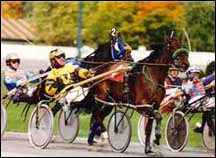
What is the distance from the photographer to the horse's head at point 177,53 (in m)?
10.5

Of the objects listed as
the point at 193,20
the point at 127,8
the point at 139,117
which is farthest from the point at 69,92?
the point at 127,8

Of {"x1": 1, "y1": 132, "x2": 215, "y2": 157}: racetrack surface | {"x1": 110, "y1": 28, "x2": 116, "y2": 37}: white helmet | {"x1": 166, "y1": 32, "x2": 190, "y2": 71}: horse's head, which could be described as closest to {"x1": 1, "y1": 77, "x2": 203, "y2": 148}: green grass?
{"x1": 1, "y1": 132, "x2": 215, "y2": 157}: racetrack surface

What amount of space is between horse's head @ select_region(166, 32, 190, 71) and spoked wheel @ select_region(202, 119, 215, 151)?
1.52 metres

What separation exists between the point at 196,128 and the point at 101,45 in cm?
202

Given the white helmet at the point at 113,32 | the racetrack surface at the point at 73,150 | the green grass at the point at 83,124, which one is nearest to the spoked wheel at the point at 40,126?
the racetrack surface at the point at 73,150

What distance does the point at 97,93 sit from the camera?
1225 centimetres

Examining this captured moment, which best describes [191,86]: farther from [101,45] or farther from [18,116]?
[18,116]

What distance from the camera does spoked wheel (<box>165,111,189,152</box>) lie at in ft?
38.5

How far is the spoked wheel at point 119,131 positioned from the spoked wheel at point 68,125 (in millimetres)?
1043

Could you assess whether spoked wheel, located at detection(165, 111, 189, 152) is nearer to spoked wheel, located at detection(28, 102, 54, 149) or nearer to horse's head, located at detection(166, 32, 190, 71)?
horse's head, located at detection(166, 32, 190, 71)

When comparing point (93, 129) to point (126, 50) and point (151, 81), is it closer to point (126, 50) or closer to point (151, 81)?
point (151, 81)

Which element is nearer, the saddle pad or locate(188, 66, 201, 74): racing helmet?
the saddle pad

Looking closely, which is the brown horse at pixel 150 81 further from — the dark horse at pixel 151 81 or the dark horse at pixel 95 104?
the dark horse at pixel 95 104

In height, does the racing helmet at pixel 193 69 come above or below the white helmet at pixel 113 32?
below
